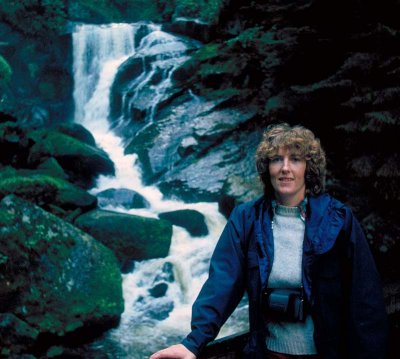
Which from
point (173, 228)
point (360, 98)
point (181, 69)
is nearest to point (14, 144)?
point (173, 228)

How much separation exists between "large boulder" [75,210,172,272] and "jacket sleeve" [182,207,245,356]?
21.9 feet

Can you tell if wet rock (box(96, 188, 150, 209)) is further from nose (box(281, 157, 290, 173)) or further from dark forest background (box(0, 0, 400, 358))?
nose (box(281, 157, 290, 173))

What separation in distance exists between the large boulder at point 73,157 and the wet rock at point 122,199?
1.36 meters

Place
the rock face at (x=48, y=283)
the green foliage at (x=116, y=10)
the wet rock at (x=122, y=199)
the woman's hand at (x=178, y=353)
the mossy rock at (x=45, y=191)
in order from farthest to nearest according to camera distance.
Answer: the green foliage at (x=116, y=10) → the wet rock at (x=122, y=199) → the mossy rock at (x=45, y=191) → the rock face at (x=48, y=283) → the woman's hand at (x=178, y=353)

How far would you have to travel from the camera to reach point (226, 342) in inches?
88.0

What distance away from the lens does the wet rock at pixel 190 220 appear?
9508mm

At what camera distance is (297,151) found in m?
2.06

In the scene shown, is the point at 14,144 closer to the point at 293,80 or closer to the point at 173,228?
the point at 173,228

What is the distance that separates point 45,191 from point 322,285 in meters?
8.73

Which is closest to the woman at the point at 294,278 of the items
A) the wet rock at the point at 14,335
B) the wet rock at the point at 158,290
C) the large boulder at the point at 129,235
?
the wet rock at the point at 14,335

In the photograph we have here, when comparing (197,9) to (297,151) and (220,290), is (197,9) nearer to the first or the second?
(297,151)

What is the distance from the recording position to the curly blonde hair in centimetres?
206

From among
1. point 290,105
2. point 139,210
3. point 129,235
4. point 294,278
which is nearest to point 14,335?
point 129,235

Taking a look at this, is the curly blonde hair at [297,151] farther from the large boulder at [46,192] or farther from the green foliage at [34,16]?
the green foliage at [34,16]
